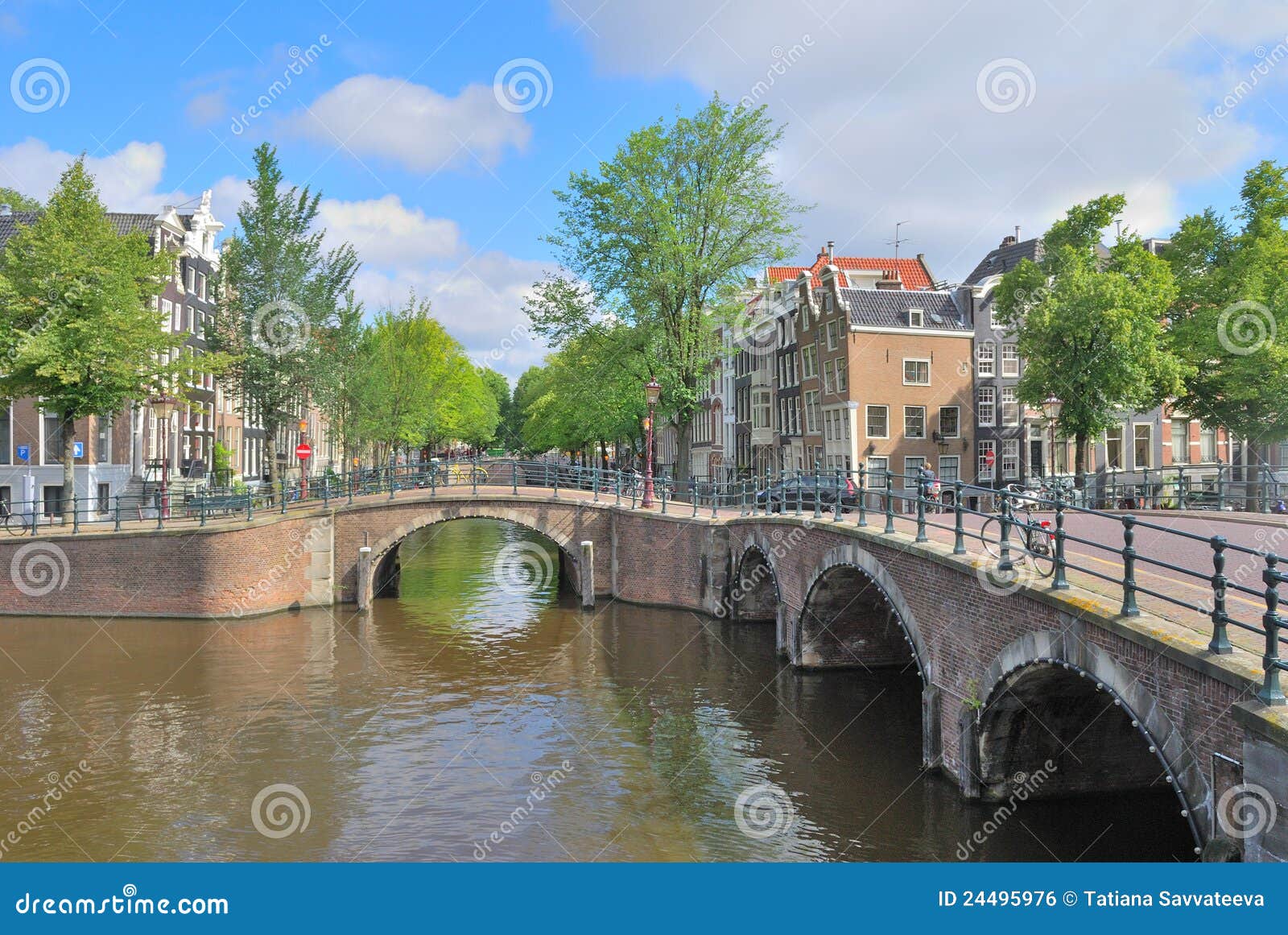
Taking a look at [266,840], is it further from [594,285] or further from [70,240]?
[594,285]

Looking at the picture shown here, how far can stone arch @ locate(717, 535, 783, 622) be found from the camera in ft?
80.1

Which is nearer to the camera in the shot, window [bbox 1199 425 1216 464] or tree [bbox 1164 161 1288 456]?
tree [bbox 1164 161 1288 456]

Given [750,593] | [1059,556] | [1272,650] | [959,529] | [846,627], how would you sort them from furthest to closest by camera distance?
[750,593]
[846,627]
[959,529]
[1059,556]
[1272,650]

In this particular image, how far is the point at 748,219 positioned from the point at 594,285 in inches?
214

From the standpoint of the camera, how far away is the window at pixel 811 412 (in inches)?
1692

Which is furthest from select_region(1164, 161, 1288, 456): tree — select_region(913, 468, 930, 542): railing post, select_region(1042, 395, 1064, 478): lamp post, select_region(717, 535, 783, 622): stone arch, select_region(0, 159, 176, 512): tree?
select_region(0, 159, 176, 512): tree

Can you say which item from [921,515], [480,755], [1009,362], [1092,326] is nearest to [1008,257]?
[1009,362]

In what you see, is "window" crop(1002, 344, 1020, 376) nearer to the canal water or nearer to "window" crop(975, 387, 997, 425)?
"window" crop(975, 387, 997, 425)

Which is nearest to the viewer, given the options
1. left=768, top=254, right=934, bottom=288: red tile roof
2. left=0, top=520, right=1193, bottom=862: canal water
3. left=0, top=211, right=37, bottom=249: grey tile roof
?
left=0, top=520, right=1193, bottom=862: canal water

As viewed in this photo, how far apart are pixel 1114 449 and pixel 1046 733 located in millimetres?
34113

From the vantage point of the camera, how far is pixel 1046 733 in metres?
11.5

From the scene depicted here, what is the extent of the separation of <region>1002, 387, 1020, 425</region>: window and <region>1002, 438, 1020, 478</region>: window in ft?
2.46

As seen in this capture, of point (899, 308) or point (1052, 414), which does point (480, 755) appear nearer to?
point (899, 308)

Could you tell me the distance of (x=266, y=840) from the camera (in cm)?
1155
